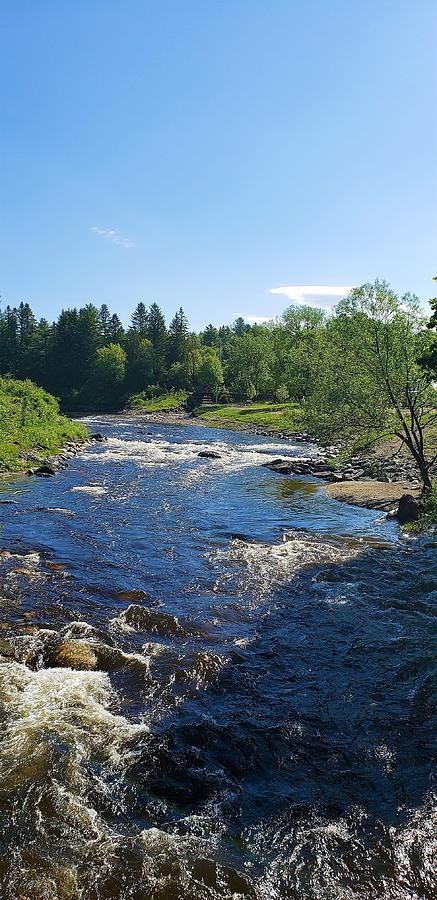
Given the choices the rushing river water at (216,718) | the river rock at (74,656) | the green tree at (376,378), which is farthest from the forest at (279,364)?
the river rock at (74,656)

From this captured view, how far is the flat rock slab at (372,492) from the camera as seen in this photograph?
34.3m

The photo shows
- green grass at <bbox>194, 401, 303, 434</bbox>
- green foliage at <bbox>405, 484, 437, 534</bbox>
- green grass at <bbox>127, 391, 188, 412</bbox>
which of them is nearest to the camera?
green foliage at <bbox>405, 484, 437, 534</bbox>

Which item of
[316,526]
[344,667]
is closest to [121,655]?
[344,667]

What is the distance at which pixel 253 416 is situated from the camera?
326 feet

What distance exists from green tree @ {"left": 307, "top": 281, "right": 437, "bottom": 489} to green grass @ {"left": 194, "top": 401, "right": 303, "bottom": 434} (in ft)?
146

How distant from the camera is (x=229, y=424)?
312 ft

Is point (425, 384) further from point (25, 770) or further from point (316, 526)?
point (25, 770)

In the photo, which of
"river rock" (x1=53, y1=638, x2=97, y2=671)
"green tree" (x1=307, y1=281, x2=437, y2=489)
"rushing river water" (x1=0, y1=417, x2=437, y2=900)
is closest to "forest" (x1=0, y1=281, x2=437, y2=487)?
"green tree" (x1=307, y1=281, x2=437, y2=489)

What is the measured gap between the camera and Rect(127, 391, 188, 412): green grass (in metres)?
125

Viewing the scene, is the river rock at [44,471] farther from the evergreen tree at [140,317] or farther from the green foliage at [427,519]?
the evergreen tree at [140,317]

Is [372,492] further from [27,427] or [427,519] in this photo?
[27,427]

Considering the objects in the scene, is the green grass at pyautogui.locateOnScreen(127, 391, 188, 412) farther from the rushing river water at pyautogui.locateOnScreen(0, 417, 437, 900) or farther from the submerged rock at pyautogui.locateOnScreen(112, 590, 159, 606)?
the submerged rock at pyautogui.locateOnScreen(112, 590, 159, 606)

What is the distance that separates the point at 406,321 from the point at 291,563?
17.7 m

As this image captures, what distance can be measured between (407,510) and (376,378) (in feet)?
27.1
